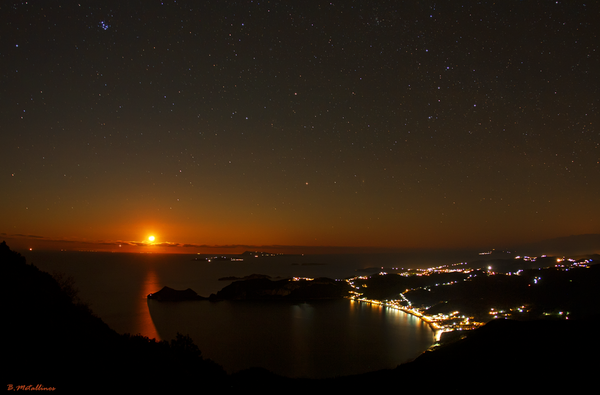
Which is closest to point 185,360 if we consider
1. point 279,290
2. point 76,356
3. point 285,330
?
point 76,356

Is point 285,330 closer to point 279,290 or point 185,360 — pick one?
point 279,290

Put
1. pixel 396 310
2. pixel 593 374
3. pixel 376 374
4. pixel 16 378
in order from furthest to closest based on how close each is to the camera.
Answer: pixel 396 310, pixel 376 374, pixel 593 374, pixel 16 378

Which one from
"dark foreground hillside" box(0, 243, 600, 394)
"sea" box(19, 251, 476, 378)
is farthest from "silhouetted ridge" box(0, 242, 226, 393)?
"sea" box(19, 251, 476, 378)

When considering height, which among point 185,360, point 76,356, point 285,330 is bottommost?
point 285,330

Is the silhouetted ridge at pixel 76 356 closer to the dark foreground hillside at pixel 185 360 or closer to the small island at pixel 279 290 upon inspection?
the dark foreground hillside at pixel 185 360

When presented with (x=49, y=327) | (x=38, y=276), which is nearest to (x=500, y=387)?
(x=49, y=327)

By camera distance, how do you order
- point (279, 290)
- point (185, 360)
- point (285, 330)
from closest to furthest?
point (185, 360) < point (285, 330) < point (279, 290)

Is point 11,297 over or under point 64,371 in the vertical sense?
over

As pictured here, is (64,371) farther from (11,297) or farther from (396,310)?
(396,310)

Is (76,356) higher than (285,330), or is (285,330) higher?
(76,356)
